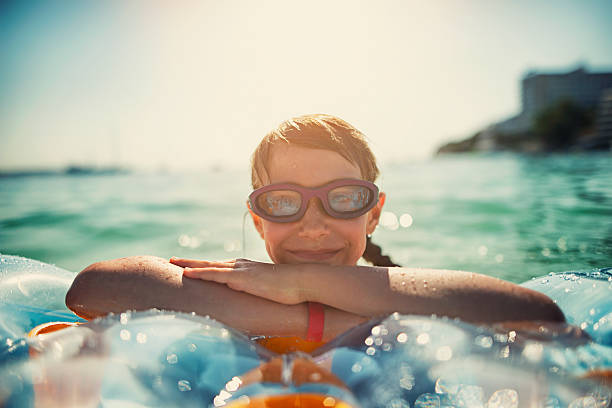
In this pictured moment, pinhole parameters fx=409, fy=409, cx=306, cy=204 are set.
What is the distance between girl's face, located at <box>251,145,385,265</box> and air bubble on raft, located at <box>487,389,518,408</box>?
1.00 metres

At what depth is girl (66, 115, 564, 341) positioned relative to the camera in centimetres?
144

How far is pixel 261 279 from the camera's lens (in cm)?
159

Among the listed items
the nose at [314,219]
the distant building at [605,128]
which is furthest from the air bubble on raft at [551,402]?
the distant building at [605,128]

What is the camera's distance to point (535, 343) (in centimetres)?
125

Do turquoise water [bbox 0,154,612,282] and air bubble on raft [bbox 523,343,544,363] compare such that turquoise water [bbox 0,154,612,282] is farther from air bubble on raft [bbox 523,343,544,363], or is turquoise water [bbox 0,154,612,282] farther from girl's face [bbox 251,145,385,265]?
air bubble on raft [bbox 523,343,544,363]

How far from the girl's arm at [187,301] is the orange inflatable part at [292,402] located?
574 millimetres

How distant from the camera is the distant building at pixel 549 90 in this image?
82.4m

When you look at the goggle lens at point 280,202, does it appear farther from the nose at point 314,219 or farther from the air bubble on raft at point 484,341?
the air bubble on raft at point 484,341

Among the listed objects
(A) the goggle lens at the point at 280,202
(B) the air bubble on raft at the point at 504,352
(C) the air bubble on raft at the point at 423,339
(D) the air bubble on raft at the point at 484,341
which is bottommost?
(B) the air bubble on raft at the point at 504,352

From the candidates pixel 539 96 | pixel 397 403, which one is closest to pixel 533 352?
pixel 397 403

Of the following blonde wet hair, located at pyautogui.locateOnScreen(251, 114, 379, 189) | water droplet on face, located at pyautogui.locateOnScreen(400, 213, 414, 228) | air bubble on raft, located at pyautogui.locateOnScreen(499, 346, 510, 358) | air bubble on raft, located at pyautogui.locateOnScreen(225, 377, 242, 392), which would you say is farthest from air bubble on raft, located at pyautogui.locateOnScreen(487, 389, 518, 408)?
water droplet on face, located at pyautogui.locateOnScreen(400, 213, 414, 228)

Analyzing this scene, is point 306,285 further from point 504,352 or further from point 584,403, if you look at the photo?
point 584,403

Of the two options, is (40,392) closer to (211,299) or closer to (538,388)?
(211,299)

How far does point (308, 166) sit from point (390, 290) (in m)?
0.73
